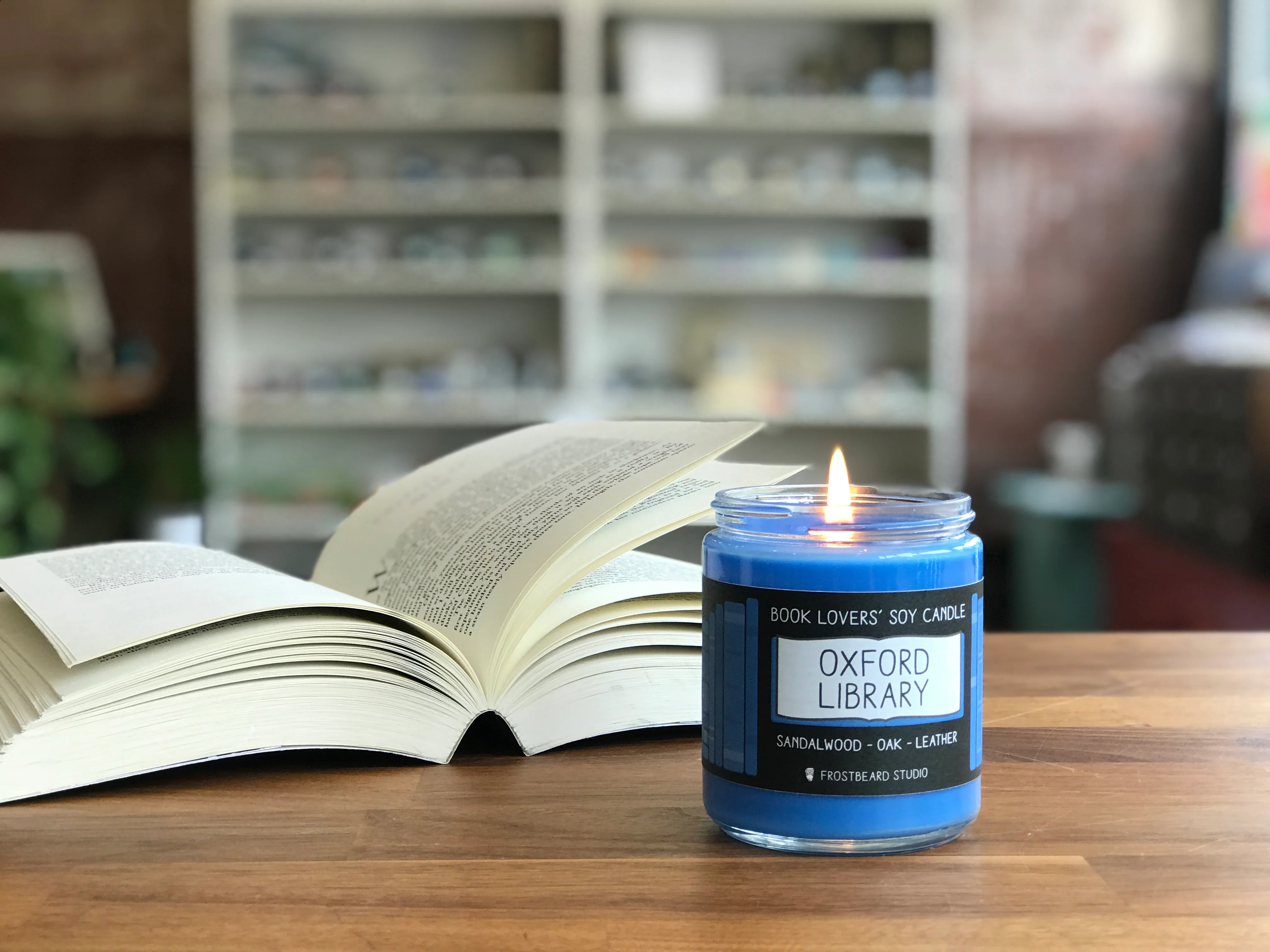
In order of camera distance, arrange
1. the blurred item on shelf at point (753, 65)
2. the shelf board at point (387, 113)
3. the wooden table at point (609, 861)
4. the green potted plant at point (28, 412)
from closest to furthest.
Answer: the wooden table at point (609, 861) → the green potted plant at point (28, 412) → the shelf board at point (387, 113) → the blurred item on shelf at point (753, 65)

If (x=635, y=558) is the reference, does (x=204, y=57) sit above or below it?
above

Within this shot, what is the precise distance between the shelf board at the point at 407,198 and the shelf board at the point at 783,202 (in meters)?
0.21

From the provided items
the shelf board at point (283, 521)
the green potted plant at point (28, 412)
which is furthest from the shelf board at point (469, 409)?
the green potted plant at point (28, 412)

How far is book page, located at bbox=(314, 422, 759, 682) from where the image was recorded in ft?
1.84

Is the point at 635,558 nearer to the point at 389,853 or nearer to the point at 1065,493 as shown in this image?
the point at 389,853

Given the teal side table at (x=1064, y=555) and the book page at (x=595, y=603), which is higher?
the book page at (x=595, y=603)

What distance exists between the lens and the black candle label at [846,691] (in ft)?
1.40

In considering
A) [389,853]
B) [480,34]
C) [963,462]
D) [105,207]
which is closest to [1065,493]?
[963,462]

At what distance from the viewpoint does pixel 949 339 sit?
3.96 metres

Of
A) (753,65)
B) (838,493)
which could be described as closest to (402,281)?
(753,65)

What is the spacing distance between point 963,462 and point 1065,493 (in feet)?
1.41

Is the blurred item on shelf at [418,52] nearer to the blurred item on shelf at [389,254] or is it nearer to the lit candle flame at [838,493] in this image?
the blurred item on shelf at [389,254]

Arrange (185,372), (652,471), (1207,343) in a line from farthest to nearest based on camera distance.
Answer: (185,372) → (1207,343) → (652,471)

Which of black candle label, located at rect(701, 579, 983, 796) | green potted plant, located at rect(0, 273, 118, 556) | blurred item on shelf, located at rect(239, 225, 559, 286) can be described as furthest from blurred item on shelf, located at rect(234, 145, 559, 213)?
black candle label, located at rect(701, 579, 983, 796)
